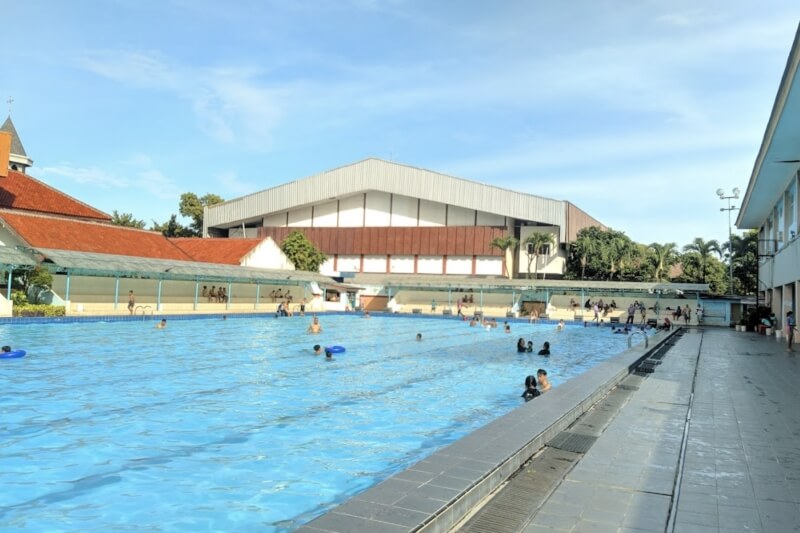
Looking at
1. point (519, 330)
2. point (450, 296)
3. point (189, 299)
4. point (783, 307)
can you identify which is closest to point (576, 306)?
point (450, 296)

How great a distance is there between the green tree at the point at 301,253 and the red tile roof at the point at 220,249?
464 cm

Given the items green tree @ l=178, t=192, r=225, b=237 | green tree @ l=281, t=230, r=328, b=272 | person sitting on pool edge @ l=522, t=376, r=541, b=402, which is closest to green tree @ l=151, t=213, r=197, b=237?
green tree @ l=178, t=192, r=225, b=237

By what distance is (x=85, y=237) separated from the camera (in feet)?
105

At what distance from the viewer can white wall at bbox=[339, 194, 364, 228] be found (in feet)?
178

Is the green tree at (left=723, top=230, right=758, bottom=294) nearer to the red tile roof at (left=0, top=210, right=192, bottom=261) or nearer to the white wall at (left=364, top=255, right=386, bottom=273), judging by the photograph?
the white wall at (left=364, top=255, right=386, bottom=273)

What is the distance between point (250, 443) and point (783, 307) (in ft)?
77.6

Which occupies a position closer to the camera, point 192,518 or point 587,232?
point 192,518

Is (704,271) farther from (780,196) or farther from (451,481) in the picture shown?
(451,481)

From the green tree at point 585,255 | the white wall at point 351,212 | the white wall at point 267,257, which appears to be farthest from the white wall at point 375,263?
the green tree at point 585,255

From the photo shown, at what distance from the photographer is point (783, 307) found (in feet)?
76.7

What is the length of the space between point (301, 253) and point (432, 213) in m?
12.5

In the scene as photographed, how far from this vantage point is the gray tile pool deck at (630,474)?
→ 371cm

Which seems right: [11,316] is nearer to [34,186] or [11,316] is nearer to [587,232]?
[34,186]

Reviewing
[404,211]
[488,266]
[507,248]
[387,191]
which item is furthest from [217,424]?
[404,211]
